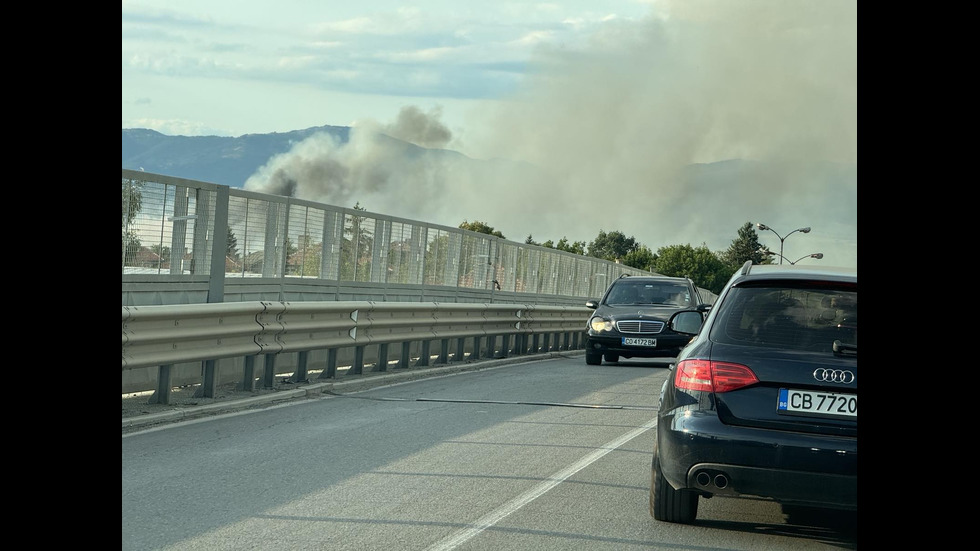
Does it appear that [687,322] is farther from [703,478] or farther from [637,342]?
[637,342]

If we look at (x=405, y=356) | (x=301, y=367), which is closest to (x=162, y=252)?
(x=301, y=367)

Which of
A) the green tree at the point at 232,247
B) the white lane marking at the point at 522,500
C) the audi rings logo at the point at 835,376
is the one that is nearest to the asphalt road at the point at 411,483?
the white lane marking at the point at 522,500

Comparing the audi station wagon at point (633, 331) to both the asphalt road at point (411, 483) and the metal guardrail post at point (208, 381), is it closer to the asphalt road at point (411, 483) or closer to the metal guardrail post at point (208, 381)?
the asphalt road at point (411, 483)

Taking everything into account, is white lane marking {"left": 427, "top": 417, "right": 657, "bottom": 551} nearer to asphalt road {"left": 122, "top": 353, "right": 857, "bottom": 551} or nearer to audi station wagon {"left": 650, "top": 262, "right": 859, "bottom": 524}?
asphalt road {"left": 122, "top": 353, "right": 857, "bottom": 551}

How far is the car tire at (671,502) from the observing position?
5848 mm

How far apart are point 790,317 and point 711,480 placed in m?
0.97

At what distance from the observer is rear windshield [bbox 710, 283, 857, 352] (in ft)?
17.8

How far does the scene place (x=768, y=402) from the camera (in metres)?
5.28

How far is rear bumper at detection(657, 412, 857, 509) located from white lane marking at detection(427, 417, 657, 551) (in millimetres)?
1044

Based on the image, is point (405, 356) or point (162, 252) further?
point (405, 356)

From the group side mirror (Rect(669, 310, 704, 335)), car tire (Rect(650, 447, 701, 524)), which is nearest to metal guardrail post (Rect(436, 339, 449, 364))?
side mirror (Rect(669, 310, 704, 335))
